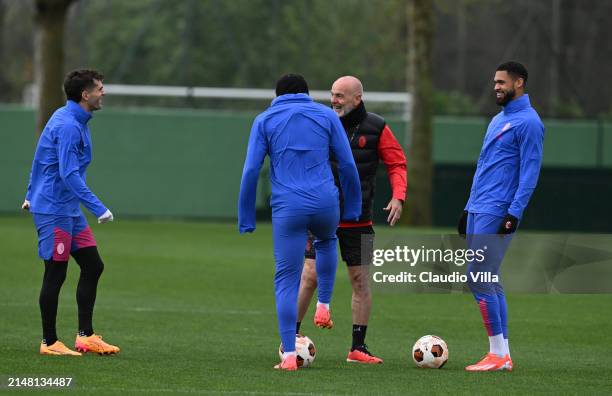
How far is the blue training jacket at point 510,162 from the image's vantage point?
925 centimetres

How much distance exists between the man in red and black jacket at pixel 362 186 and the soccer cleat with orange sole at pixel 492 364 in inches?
32.0

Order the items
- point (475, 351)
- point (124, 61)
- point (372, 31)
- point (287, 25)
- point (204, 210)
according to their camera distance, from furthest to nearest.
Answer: point (372, 31), point (287, 25), point (124, 61), point (204, 210), point (475, 351)

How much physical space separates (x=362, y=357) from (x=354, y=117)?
1.93 meters

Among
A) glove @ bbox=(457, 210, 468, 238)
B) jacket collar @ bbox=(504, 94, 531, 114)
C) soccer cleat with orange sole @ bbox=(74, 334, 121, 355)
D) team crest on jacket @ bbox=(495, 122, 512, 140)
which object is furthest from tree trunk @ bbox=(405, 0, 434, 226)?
soccer cleat with orange sole @ bbox=(74, 334, 121, 355)

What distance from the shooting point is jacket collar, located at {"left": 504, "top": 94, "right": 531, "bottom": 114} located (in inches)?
373

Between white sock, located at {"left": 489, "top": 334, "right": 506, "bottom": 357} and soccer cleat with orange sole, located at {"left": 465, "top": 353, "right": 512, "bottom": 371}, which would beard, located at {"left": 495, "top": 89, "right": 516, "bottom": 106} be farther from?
soccer cleat with orange sole, located at {"left": 465, "top": 353, "right": 512, "bottom": 371}

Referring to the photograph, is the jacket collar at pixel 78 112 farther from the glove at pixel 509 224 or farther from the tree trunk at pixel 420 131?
the tree trunk at pixel 420 131

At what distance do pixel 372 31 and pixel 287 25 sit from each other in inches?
336

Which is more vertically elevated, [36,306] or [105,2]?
[105,2]

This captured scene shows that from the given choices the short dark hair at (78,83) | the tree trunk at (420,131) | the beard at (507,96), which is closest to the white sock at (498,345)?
the beard at (507,96)

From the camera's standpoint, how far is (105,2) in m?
49.6

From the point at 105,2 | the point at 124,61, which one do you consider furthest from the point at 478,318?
the point at 105,2

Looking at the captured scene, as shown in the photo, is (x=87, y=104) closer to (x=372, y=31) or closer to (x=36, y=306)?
(x=36, y=306)

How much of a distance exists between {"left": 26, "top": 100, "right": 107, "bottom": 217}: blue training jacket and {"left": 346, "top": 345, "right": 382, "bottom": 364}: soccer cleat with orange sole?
7.47ft
